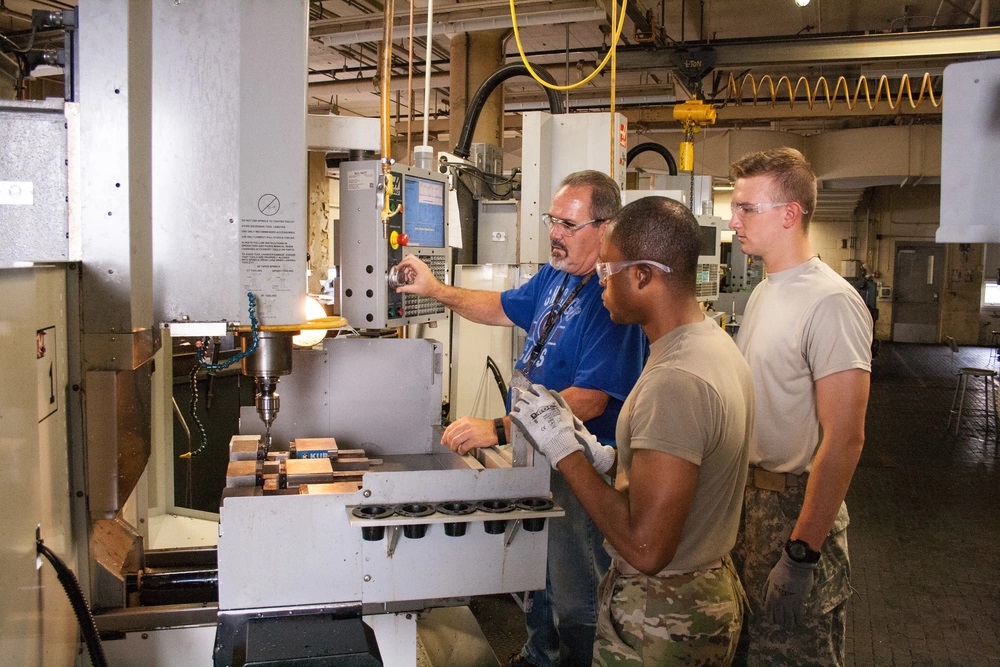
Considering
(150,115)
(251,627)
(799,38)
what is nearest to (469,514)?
(251,627)

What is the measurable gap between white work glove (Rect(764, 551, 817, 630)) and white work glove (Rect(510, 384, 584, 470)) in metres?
0.57

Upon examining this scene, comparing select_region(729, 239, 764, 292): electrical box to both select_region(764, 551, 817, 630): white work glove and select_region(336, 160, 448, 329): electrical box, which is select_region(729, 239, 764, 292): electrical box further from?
select_region(764, 551, 817, 630): white work glove

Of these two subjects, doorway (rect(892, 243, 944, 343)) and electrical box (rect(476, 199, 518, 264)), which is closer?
electrical box (rect(476, 199, 518, 264))

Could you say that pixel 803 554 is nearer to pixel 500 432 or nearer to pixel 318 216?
pixel 500 432

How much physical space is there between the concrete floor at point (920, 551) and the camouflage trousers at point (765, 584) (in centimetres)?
121

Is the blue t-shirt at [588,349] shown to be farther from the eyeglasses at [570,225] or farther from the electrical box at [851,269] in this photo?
the electrical box at [851,269]

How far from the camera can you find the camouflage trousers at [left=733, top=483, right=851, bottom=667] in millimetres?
1720

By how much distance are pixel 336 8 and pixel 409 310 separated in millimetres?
4454

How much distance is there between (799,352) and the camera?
5.63ft

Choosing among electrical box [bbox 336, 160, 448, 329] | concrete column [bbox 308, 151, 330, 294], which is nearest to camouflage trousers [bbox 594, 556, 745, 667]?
electrical box [bbox 336, 160, 448, 329]

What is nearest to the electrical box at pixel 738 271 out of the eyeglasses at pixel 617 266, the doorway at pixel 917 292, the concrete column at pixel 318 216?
the concrete column at pixel 318 216

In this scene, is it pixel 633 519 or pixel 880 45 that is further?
pixel 880 45

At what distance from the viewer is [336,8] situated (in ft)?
19.2

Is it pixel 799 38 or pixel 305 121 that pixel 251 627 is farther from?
pixel 799 38
